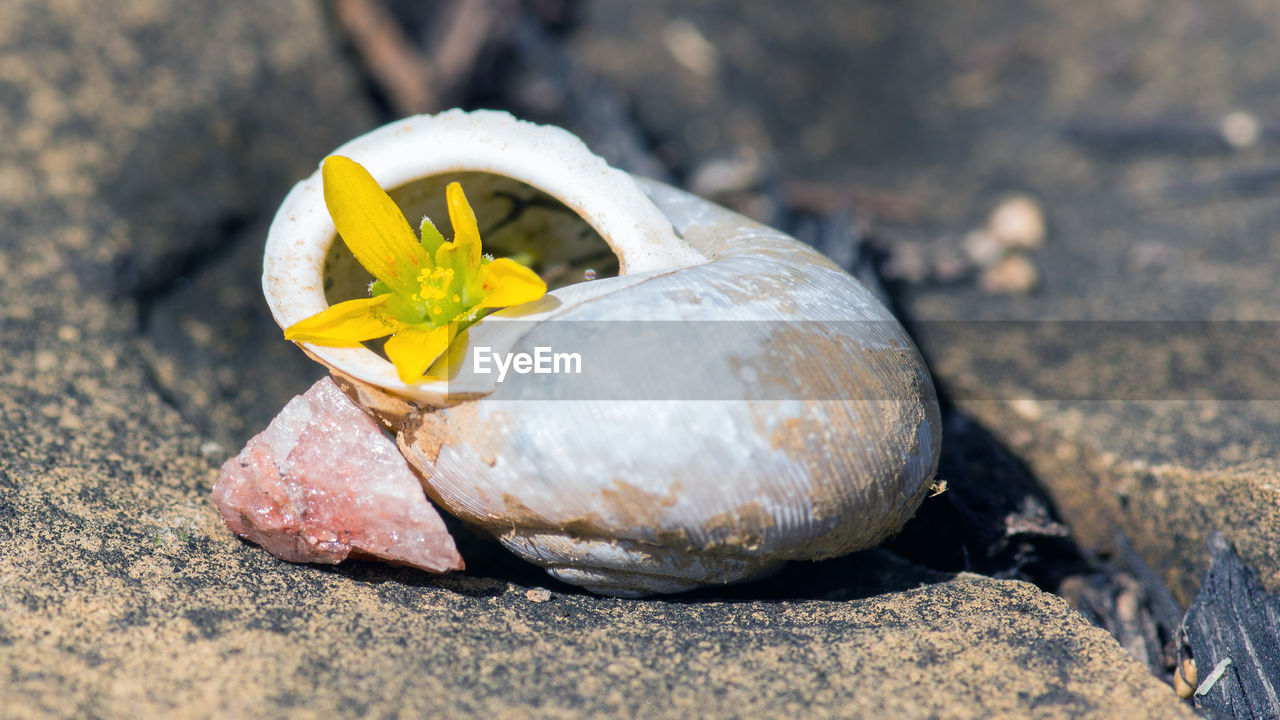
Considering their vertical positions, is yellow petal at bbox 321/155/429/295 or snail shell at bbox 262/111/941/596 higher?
yellow petal at bbox 321/155/429/295

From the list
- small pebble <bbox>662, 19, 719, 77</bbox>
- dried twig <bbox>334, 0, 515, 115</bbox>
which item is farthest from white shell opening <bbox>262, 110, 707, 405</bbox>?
small pebble <bbox>662, 19, 719, 77</bbox>

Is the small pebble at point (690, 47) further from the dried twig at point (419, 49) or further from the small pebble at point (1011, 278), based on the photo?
the small pebble at point (1011, 278)

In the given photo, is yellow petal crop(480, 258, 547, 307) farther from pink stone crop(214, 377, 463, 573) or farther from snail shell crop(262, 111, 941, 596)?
pink stone crop(214, 377, 463, 573)

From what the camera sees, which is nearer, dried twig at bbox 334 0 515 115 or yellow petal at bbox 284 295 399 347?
yellow petal at bbox 284 295 399 347

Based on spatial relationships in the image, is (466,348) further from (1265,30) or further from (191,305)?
(1265,30)

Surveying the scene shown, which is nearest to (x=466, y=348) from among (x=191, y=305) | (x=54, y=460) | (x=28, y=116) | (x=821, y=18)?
(x=54, y=460)

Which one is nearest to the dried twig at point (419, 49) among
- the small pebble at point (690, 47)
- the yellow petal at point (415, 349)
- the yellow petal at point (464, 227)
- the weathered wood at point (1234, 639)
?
the small pebble at point (690, 47)
